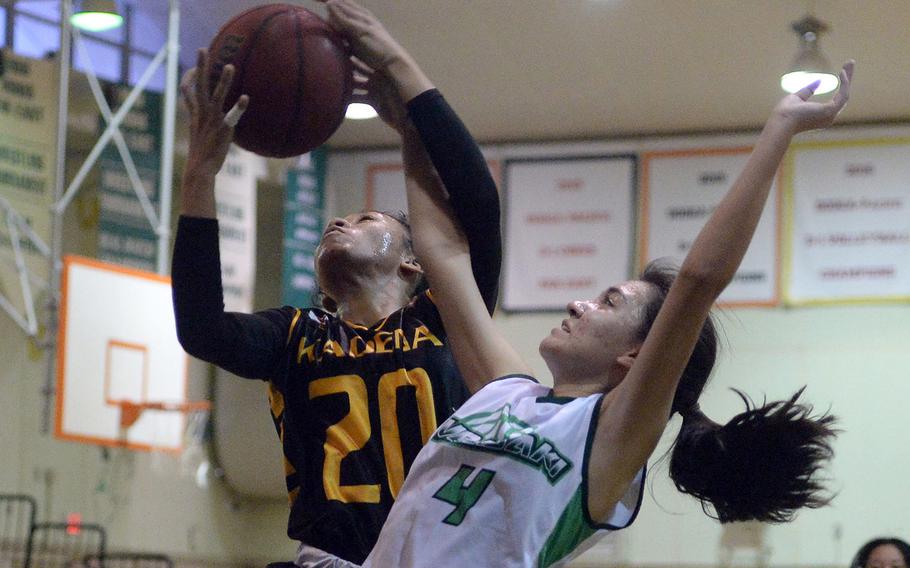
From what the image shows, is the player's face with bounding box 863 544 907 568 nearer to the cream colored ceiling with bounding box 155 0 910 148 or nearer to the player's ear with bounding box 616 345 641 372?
the player's ear with bounding box 616 345 641 372

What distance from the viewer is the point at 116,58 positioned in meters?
9.53

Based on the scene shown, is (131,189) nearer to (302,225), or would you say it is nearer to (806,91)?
(302,225)

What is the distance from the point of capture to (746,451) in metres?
2.29

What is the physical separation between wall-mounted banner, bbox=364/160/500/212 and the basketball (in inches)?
326

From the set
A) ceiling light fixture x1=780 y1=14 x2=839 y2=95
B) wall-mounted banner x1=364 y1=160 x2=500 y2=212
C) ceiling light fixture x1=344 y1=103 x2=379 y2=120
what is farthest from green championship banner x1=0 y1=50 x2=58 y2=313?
ceiling light fixture x1=780 y1=14 x2=839 y2=95

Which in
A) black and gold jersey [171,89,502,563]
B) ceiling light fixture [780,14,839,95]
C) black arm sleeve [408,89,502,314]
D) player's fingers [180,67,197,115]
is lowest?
black and gold jersey [171,89,502,563]

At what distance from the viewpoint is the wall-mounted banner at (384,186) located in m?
11.1

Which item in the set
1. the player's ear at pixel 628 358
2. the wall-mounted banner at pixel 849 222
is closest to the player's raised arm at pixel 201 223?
the player's ear at pixel 628 358

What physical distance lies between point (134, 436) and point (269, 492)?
3.38m

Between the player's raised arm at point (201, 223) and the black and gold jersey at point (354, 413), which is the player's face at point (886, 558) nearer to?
the black and gold jersey at point (354, 413)

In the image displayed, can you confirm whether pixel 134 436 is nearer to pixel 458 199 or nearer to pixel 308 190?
pixel 308 190

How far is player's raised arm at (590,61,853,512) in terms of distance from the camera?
1960mm

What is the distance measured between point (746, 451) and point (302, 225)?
Result: 8593 mm

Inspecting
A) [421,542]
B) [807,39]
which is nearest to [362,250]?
[421,542]
